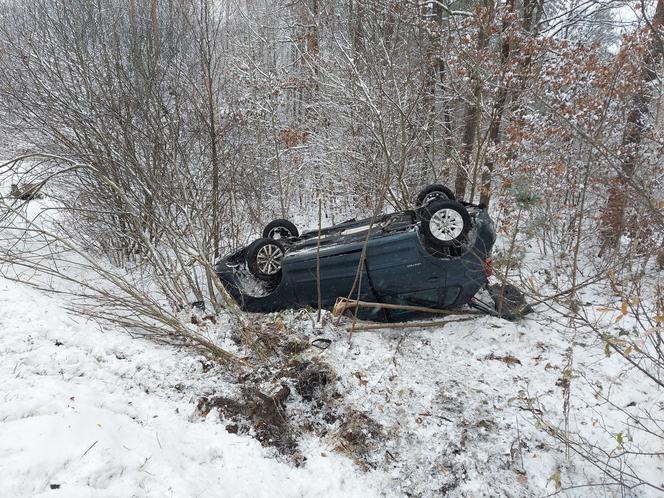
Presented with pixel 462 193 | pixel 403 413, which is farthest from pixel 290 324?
pixel 462 193

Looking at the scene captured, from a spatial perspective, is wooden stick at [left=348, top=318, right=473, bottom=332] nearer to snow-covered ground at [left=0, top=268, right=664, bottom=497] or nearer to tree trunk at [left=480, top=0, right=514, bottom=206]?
snow-covered ground at [left=0, top=268, right=664, bottom=497]

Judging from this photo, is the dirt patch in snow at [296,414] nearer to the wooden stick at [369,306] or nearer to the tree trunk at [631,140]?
the wooden stick at [369,306]

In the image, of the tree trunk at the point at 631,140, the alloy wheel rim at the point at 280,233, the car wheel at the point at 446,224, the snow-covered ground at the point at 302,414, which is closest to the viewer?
the snow-covered ground at the point at 302,414

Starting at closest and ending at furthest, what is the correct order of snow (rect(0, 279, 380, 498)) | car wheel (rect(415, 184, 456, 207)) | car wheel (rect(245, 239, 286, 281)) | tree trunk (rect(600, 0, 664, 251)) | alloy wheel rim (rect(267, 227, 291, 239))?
snow (rect(0, 279, 380, 498))
car wheel (rect(245, 239, 286, 281))
tree trunk (rect(600, 0, 664, 251))
car wheel (rect(415, 184, 456, 207))
alloy wheel rim (rect(267, 227, 291, 239))

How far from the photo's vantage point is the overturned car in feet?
14.4

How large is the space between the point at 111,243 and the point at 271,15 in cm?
923

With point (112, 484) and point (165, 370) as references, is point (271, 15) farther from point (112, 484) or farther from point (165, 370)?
point (112, 484)

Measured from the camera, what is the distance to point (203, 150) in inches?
278

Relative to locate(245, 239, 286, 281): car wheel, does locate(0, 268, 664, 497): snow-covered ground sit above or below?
below

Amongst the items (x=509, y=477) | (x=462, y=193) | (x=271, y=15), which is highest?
(x=271, y=15)

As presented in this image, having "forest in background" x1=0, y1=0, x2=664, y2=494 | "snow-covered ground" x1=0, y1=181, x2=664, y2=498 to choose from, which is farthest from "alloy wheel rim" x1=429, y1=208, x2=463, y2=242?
"snow-covered ground" x1=0, y1=181, x2=664, y2=498

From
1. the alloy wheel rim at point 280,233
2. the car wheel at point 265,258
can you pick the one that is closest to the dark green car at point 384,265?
the car wheel at point 265,258

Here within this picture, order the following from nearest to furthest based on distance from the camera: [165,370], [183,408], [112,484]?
[112,484] < [183,408] < [165,370]

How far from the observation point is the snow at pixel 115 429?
2.24 meters
